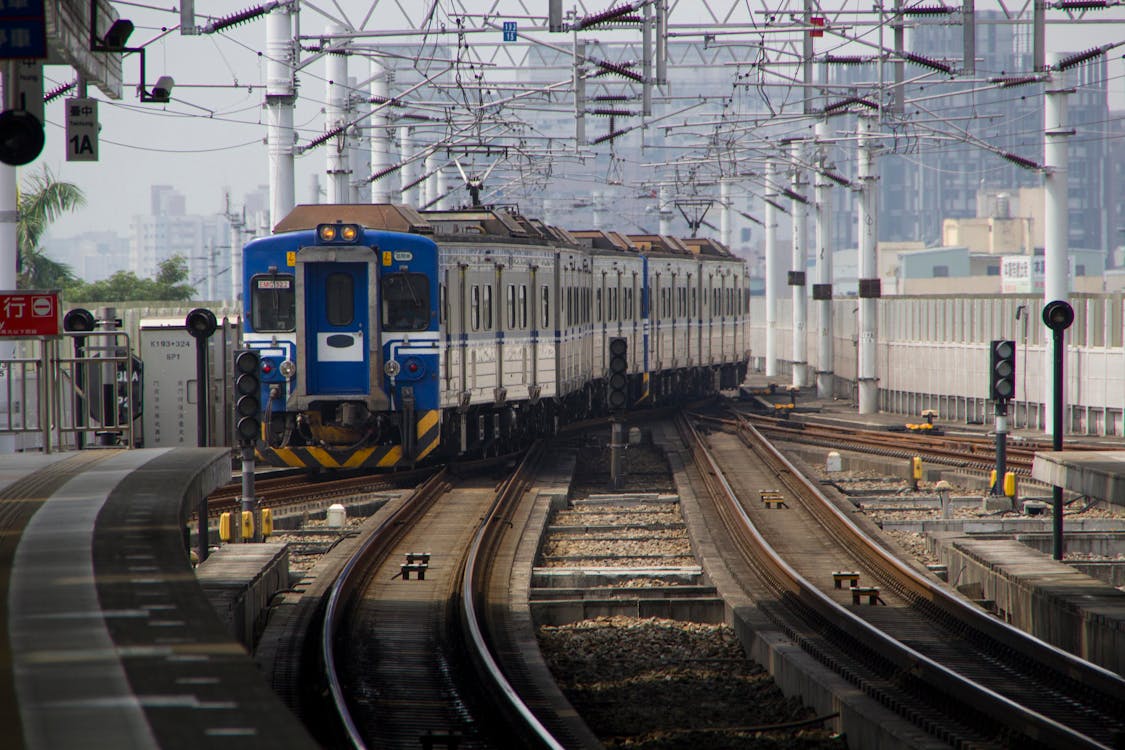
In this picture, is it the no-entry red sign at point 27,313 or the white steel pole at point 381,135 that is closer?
the no-entry red sign at point 27,313

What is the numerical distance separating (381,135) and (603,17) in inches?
478

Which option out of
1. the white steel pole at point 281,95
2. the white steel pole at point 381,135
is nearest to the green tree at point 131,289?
the white steel pole at point 381,135

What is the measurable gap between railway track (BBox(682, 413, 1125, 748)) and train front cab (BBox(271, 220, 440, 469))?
4.41 metres

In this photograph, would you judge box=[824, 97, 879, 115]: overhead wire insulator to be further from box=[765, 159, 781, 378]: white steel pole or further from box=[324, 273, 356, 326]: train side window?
box=[765, 159, 781, 378]: white steel pole

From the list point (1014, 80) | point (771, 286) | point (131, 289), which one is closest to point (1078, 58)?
point (1014, 80)

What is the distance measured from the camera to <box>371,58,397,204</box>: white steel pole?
27.4m

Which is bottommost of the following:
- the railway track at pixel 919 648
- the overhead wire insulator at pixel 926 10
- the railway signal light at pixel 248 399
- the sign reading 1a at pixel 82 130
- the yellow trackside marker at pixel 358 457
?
the railway track at pixel 919 648

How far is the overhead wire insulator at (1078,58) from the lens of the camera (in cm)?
2075

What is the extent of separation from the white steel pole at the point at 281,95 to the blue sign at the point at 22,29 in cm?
1031

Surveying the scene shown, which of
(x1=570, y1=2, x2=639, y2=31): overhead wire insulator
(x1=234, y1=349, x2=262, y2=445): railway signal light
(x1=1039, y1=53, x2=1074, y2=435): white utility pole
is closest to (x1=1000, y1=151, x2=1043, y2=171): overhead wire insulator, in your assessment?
(x1=1039, y1=53, x2=1074, y2=435): white utility pole

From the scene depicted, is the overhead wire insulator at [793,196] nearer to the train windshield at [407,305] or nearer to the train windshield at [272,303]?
the train windshield at [407,305]

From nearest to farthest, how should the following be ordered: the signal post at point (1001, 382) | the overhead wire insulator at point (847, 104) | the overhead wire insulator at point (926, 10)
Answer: the signal post at point (1001, 382)
the overhead wire insulator at point (926, 10)
the overhead wire insulator at point (847, 104)

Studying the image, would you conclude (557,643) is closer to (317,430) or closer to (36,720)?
(36,720)

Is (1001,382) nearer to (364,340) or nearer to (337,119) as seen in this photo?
(364,340)
